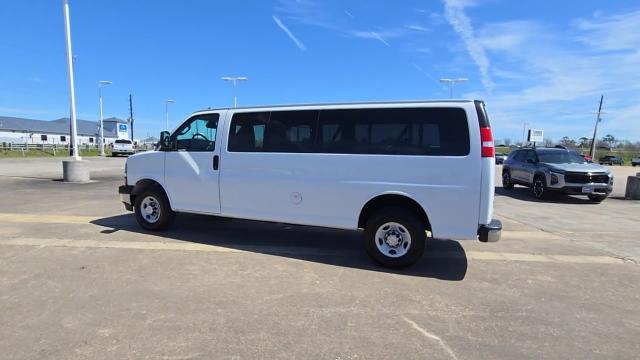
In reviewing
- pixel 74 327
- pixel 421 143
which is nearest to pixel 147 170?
pixel 74 327

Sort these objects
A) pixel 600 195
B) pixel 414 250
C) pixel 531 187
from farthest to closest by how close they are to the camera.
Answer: pixel 531 187 → pixel 600 195 → pixel 414 250

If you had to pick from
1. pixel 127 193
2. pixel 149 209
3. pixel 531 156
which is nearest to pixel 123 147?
pixel 531 156

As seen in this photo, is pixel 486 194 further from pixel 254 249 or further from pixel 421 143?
pixel 254 249


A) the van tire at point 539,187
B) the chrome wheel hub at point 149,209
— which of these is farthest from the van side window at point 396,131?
the van tire at point 539,187

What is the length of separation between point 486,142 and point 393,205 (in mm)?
1424

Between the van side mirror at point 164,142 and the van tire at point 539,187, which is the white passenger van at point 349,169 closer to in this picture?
the van side mirror at point 164,142

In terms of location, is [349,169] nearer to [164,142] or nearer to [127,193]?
[164,142]

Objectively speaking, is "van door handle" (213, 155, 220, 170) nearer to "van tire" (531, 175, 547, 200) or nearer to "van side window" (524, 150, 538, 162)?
"van tire" (531, 175, 547, 200)

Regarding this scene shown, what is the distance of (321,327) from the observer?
155 inches

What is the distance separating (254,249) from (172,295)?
2.05 m

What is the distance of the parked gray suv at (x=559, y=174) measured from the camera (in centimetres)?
1323

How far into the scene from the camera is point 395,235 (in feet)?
19.0

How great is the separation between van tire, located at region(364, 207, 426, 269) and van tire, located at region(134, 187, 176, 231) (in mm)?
3641

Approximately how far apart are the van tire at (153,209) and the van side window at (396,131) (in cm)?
312
